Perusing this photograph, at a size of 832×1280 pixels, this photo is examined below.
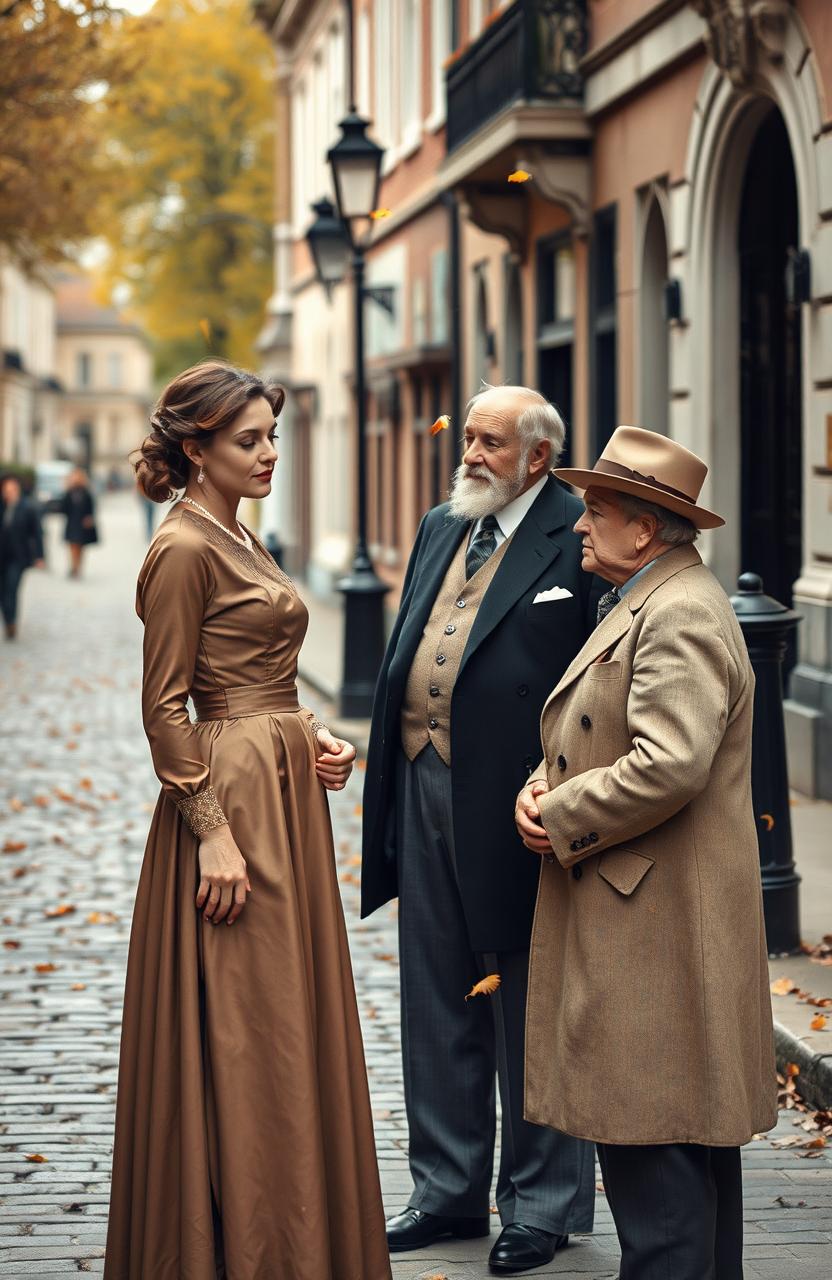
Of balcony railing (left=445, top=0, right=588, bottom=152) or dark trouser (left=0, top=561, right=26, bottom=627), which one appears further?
dark trouser (left=0, top=561, right=26, bottom=627)

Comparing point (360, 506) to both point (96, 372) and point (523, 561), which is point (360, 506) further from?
point (96, 372)

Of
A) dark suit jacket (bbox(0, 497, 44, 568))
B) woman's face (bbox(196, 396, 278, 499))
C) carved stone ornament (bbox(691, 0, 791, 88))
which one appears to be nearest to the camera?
woman's face (bbox(196, 396, 278, 499))

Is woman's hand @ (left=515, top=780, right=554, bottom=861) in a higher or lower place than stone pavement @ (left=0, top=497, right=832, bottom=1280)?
higher

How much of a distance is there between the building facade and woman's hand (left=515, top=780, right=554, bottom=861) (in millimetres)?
6566

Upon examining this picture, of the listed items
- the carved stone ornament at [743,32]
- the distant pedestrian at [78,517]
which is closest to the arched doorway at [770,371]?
the carved stone ornament at [743,32]

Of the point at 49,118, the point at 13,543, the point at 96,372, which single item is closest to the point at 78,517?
the point at 13,543

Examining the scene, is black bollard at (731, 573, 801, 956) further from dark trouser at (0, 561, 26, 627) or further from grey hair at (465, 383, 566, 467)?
dark trouser at (0, 561, 26, 627)

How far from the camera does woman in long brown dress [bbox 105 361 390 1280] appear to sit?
396 cm

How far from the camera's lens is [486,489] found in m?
4.54

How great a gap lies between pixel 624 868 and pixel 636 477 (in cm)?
75

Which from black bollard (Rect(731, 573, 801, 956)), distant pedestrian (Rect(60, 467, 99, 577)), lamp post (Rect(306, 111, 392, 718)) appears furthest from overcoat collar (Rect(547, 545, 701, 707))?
distant pedestrian (Rect(60, 467, 99, 577))

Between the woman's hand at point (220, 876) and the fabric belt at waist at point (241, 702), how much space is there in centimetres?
25

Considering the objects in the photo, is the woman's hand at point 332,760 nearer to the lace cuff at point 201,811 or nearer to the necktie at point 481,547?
the lace cuff at point 201,811

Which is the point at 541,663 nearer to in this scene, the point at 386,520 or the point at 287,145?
the point at 386,520
